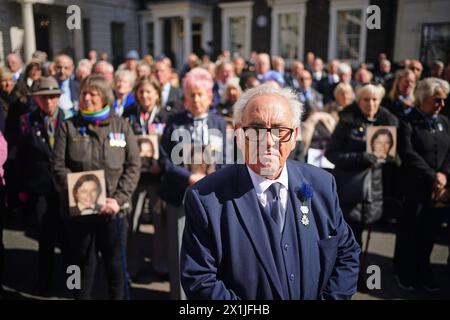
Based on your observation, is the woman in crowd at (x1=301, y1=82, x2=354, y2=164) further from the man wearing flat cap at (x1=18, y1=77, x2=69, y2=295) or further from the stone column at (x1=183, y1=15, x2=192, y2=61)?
the stone column at (x1=183, y1=15, x2=192, y2=61)

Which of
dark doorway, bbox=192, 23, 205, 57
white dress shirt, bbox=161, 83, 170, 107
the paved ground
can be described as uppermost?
dark doorway, bbox=192, 23, 205, 57

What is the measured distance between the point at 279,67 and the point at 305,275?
6.94 meters

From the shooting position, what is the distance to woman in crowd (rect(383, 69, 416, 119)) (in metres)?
4.46

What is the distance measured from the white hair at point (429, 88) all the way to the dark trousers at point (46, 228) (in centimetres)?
344

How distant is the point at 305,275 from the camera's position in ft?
5.24

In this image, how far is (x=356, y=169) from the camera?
3230 millimetres

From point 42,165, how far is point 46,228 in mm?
594

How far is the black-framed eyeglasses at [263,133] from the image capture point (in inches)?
61.9

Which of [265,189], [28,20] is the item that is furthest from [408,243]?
[28,20]

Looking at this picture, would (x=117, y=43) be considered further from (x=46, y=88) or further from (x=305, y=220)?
(x=305, y=220)

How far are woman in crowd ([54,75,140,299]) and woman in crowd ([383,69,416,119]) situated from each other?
3.26 m

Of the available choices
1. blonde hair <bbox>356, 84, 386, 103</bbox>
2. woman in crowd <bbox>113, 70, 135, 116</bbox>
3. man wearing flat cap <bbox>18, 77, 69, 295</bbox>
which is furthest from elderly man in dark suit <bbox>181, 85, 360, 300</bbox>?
woman in crowd <bbox>113, 70, 135, 116</bbox>
